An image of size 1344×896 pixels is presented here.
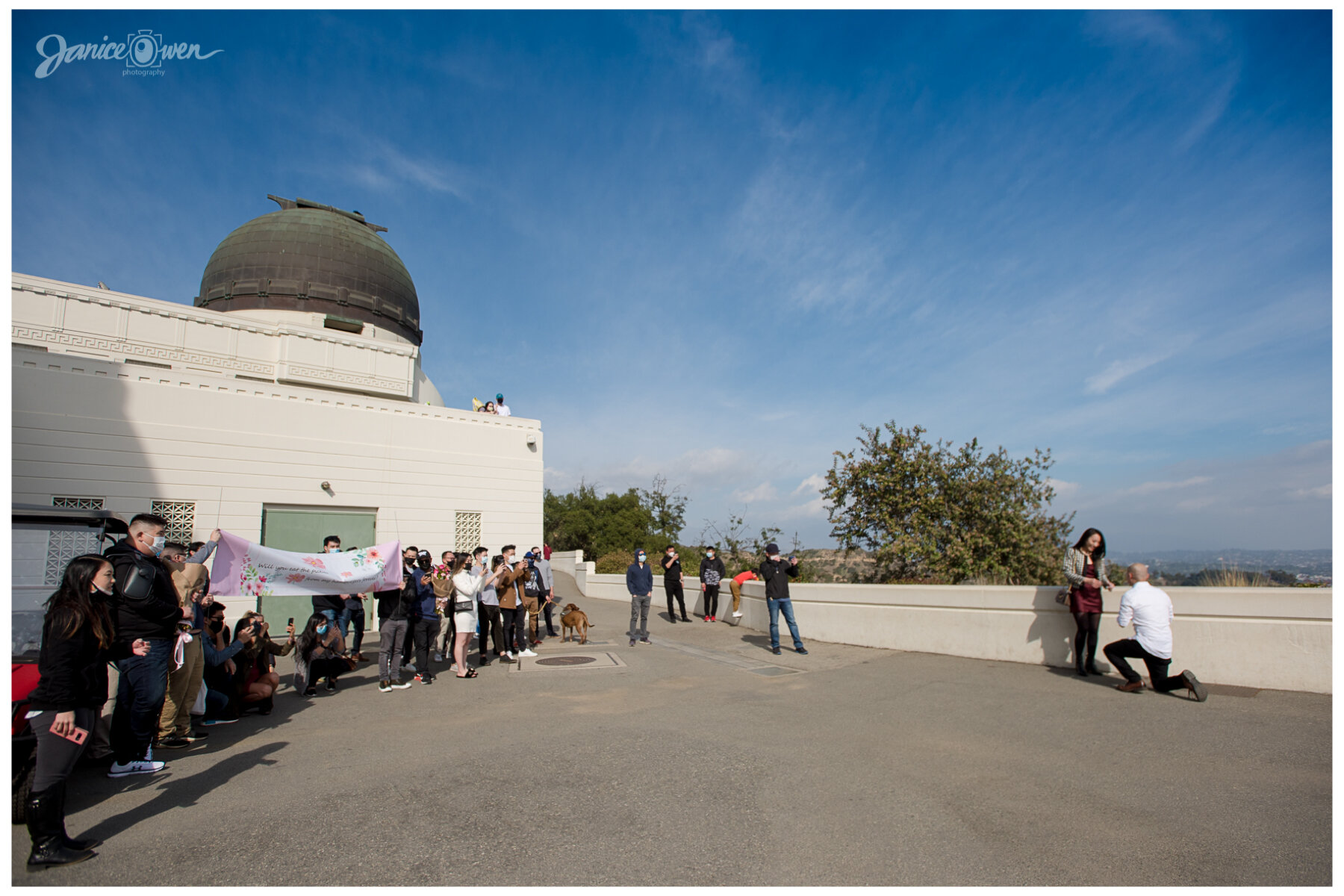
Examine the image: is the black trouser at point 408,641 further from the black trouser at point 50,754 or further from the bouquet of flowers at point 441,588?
the black trouser at point 50,754

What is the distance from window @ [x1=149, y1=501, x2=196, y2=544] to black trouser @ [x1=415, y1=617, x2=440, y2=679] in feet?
26.5

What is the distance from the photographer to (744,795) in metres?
4.32

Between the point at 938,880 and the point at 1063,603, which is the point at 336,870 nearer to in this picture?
the point at 938,880

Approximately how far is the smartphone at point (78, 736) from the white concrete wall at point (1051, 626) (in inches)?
371

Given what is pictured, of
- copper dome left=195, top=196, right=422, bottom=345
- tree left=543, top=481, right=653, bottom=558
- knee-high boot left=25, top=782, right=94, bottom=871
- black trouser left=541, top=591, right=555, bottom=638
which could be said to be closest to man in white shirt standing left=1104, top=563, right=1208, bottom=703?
knee-high boot left=25, top=782, right=94, bottom=871

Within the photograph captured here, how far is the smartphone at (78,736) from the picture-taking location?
12.0 ft

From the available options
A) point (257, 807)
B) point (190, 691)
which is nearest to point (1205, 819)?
point (257, 807)

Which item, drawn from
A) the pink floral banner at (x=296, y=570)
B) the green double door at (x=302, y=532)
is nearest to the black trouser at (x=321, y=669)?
the pink floral banner at (x=296, y=570)

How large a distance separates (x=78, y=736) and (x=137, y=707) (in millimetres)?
1469

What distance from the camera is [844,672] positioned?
8930 millimetres

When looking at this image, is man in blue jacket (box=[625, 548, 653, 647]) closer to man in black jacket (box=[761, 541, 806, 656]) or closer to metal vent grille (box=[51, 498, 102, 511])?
man in black jacket (box=[761, 541, 806, 656])

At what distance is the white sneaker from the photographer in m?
4.93

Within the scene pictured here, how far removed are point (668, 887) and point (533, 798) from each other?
140 centimetres

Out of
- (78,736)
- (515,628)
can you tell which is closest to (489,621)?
(515,628)
